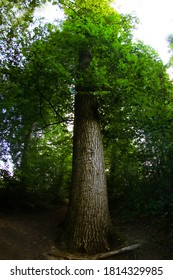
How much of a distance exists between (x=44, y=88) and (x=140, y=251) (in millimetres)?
4280

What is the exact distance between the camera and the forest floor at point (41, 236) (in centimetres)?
490

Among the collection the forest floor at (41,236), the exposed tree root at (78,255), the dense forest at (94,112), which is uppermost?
the dense forest at (94,112)

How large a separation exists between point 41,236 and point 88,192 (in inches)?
74.9

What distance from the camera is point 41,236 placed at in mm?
6238

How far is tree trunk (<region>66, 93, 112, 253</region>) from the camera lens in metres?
5.09

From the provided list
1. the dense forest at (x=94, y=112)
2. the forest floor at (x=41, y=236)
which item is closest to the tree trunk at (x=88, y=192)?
the dense forest at (x=94, y=112)

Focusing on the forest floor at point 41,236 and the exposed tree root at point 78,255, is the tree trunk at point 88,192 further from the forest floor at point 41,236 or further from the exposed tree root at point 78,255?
the forest floor at point 41,236

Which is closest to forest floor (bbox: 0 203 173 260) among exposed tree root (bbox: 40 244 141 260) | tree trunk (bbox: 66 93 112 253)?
exposed tree root (bbox: 40 244 141 260)

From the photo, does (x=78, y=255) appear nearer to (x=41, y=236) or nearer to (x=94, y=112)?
(x=41, y=236)

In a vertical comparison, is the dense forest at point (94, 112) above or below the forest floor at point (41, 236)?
above

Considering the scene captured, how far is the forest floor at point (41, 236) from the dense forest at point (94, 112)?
0.17 metres

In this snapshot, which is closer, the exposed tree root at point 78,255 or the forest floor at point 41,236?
the exposed tree root at point 78,255

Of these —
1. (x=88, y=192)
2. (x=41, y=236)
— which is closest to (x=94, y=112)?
(x=88, y=192)

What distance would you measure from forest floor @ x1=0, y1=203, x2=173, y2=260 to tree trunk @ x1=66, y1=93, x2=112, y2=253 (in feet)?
1.85
